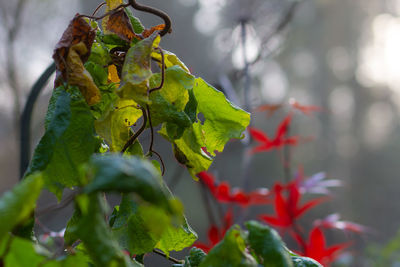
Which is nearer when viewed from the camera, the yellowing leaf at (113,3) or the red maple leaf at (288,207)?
the yellowing leaf at (113,3)

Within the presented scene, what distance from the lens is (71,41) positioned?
31 centimetres

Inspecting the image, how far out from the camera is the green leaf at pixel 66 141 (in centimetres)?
28

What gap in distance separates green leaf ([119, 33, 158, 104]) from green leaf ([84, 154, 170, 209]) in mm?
110

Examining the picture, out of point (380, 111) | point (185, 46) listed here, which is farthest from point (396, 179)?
point (185, 46)

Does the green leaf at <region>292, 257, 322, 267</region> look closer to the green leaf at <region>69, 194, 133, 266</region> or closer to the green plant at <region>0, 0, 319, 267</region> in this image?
the green plant at <region>0, 0, 319, 267</region>

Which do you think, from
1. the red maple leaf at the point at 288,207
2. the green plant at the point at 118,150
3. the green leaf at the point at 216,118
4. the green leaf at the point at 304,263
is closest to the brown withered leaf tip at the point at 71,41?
the green plant at the point at 118,150

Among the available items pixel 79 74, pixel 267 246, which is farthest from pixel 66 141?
pixel 267 246

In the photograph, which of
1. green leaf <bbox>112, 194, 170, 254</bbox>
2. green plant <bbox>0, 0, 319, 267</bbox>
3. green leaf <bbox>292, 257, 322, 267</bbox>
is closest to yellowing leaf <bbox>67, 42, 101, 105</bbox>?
green plant <bbox>0, 0, 319, 267</bbox>

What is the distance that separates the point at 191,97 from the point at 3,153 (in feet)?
6.11

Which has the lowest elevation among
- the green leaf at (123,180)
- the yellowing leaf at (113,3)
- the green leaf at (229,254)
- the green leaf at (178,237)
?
the green leaf at (178,237)

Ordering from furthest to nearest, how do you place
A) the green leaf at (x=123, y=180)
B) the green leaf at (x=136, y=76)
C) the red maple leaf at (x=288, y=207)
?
the red maple leaf at (x=288, y=207)
the green leaf at (x=136, y=76)
the green leaf at (x=123, y=180)

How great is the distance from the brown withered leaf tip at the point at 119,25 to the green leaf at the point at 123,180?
184 millimetres

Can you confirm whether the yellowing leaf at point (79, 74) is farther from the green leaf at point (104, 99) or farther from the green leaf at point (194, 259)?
the green leaf at point (194, 259)

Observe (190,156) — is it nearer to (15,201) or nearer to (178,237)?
(178,237)
